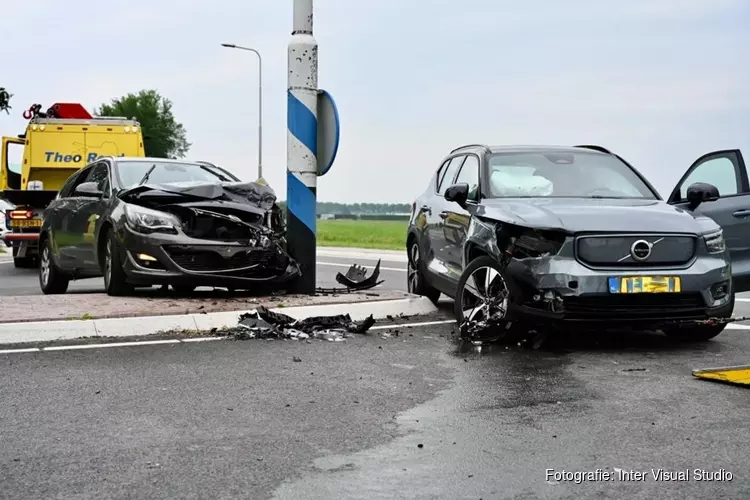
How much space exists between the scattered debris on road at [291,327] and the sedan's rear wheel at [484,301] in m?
0.85

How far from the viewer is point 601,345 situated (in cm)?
779

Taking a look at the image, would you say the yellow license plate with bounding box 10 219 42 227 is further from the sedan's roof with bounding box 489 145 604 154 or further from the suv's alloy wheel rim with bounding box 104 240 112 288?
the sedan's roof with bounding box 489 145 604 154

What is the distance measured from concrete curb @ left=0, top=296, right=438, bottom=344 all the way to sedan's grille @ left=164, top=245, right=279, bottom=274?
35.9 inches

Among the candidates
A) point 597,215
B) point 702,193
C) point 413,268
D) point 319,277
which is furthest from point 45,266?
point 702,193

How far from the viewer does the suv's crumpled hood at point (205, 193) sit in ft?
32.2

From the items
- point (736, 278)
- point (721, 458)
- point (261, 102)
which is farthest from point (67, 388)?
point (261, 102)

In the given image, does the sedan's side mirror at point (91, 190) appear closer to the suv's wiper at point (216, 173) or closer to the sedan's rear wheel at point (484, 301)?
the suv's wiper at point (216, 173)

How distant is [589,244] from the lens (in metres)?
7.20

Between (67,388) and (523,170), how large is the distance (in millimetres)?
4664

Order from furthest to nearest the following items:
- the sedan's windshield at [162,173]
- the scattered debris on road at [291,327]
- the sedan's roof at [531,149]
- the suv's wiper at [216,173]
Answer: the suv's wiper at [216,173], the sedan's windshield at [162,173], the sedan's roof at [531,149], the scattered debris on road at [291,327]

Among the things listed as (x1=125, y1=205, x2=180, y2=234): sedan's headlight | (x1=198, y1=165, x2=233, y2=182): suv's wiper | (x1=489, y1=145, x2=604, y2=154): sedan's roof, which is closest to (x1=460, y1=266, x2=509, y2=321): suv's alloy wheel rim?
(x1=489, y1=145, x2=604, y2=154): sedan's roof

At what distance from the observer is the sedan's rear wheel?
7648 mm

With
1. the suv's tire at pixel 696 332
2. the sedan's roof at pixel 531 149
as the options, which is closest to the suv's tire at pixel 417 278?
the sedan's roof at pixel 531 149

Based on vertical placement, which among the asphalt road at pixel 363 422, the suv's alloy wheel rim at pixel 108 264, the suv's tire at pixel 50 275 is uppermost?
the suv's alloy wheel rim at pixel 108 264
